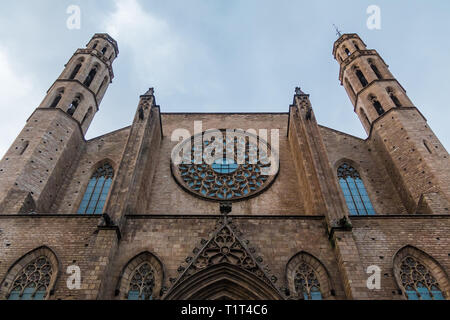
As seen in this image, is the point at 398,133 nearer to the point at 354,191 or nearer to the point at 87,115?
the point at 354,191

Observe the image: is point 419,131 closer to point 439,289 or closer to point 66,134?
point 439,289

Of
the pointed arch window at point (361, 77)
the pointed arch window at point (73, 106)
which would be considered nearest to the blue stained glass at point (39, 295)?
the pointed arch window at point (73, 106)

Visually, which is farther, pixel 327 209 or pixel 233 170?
pixel 233 170

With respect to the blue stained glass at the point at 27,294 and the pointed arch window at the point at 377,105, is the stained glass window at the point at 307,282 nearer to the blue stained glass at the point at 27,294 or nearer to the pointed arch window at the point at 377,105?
the blue stained glass at the point at 27,294

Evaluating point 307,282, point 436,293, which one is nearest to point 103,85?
point 307,282

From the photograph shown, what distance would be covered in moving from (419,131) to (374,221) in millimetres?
6237

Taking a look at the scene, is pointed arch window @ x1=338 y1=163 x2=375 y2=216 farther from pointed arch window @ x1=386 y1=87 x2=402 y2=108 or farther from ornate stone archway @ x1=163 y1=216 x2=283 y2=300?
ornate stone archway @ x1=163 y1=216 x2=283 y2=300

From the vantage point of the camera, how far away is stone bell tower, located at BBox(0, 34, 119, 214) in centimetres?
1195

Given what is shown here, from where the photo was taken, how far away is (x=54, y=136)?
Answer: 1425 centimetres

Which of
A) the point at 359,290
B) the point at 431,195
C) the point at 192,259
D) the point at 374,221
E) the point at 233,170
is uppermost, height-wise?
the point at 233,170

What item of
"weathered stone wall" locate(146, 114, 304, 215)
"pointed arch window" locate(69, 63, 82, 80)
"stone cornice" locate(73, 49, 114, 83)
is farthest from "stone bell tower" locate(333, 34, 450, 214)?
"pointed arch window" locate(69, 63, 82, 80)

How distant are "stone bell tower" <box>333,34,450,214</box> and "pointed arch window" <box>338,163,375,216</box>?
4.23ft
